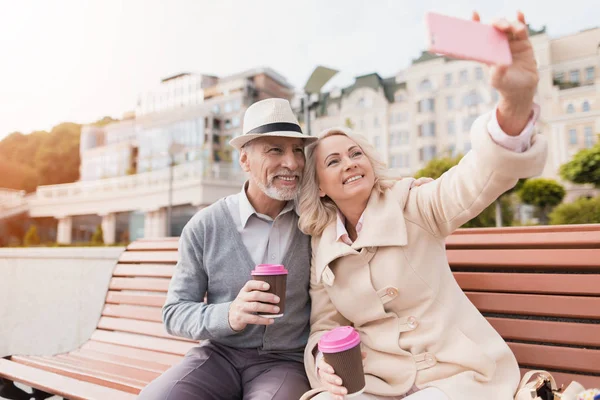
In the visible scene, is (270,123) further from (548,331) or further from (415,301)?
(548,331)

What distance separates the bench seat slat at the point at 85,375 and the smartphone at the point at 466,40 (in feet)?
7.10

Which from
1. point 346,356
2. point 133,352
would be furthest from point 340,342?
point 133,352

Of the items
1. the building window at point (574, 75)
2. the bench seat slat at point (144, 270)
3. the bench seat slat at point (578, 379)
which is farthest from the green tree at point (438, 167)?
the building window at point (574, 75)

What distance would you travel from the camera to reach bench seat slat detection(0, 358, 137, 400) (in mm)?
2195

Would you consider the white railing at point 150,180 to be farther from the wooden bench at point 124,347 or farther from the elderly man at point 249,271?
the elderly man at point 249,271

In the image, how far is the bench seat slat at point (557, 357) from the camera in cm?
187

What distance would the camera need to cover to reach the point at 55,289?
477 centimetres

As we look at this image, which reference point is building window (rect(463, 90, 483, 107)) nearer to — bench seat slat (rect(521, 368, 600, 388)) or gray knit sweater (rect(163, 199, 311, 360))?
bench seat slat (rect(521, 368, 600, 388))

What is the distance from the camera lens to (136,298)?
3443 millimetres

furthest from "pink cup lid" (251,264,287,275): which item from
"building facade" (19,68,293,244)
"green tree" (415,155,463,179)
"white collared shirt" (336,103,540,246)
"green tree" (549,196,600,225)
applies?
"building facade" (19,68,293,244)

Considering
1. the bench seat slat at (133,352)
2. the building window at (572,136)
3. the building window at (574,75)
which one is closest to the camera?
the bench seat slat at (133,352)

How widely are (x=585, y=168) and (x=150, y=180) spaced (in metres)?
27.1

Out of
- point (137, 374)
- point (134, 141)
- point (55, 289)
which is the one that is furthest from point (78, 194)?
point (137, 374)

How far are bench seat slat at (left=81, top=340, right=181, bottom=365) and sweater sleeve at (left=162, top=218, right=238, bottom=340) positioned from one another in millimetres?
909
